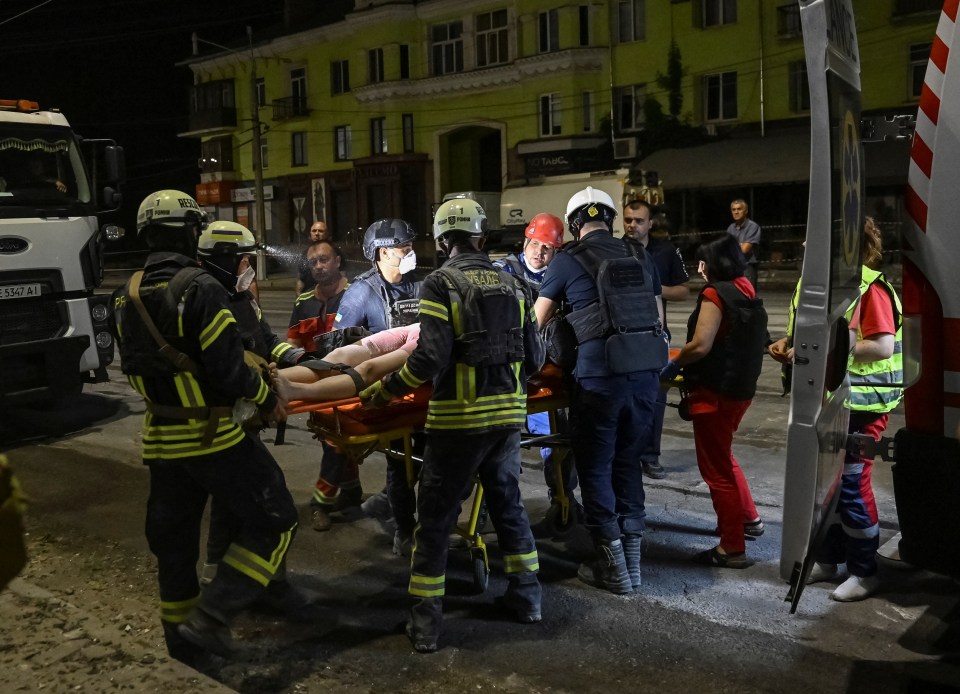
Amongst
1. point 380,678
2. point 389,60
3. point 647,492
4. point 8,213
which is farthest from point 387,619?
point 389,60

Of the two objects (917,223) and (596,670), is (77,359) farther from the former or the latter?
(917,223)

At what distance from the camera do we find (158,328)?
160 inches

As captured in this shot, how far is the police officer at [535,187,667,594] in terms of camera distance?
205 inches

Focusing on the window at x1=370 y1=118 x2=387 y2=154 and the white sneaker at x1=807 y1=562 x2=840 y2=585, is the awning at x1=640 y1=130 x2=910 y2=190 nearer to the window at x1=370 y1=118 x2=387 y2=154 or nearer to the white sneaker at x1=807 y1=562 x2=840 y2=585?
the window at x1=370 y1=118 x2=387 y2=154

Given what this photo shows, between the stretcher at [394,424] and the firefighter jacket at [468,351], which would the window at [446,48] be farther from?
the firefighter jacket at [468,351]

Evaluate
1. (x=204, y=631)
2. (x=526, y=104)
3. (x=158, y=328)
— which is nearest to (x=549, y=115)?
(x=526, y=104)

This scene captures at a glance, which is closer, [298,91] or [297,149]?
[298,91]

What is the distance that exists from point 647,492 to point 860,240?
3656 millimetres

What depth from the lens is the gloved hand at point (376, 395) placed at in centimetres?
471

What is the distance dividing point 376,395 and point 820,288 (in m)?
2.23

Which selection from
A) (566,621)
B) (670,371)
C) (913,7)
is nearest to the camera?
(566,621)

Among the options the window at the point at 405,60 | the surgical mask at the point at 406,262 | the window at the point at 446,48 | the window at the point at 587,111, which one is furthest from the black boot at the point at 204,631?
the window at the point at 405,60

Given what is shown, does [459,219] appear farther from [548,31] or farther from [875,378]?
[548,31]

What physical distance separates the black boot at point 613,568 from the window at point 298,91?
4170 centimetres
